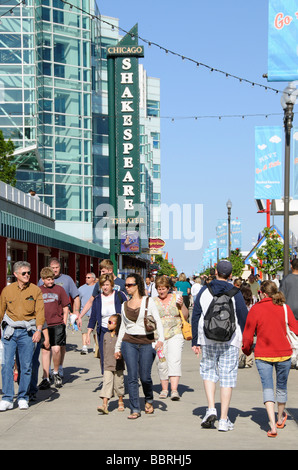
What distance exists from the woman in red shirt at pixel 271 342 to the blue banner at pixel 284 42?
10.9 metres

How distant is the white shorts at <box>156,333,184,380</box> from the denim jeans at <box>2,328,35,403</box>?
7.13 feet

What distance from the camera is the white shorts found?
35.4ft

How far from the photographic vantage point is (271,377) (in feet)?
26.4

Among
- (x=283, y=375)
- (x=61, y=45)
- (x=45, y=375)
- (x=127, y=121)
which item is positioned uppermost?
(x=61, y=45)

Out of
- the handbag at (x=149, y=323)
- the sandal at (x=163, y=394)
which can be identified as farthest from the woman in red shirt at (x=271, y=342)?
the sandal at (x=163, y=394)

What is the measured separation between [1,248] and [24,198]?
8291 mm

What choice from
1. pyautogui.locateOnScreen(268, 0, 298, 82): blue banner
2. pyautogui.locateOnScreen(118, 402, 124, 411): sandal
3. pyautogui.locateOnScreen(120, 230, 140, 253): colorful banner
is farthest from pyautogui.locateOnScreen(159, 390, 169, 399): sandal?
pyautogui.locateOnScreen(120, 230, 140, 253): colorful banner

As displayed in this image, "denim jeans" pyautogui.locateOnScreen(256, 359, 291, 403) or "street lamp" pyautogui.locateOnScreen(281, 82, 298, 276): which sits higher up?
"street lamp" pyautogui.locateOnScreen(281, 82, 298, 276)

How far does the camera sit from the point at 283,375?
819 cm

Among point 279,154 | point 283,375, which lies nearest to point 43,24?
point 279,154

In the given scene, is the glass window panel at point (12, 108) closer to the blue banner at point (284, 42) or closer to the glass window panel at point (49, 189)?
the glass window panel at point (49, 189)

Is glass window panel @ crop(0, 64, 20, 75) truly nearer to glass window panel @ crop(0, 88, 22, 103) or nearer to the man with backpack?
glass window panel @ crop(0, 88, 22, 103)

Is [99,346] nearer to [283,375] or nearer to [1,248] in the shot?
[283,375]
